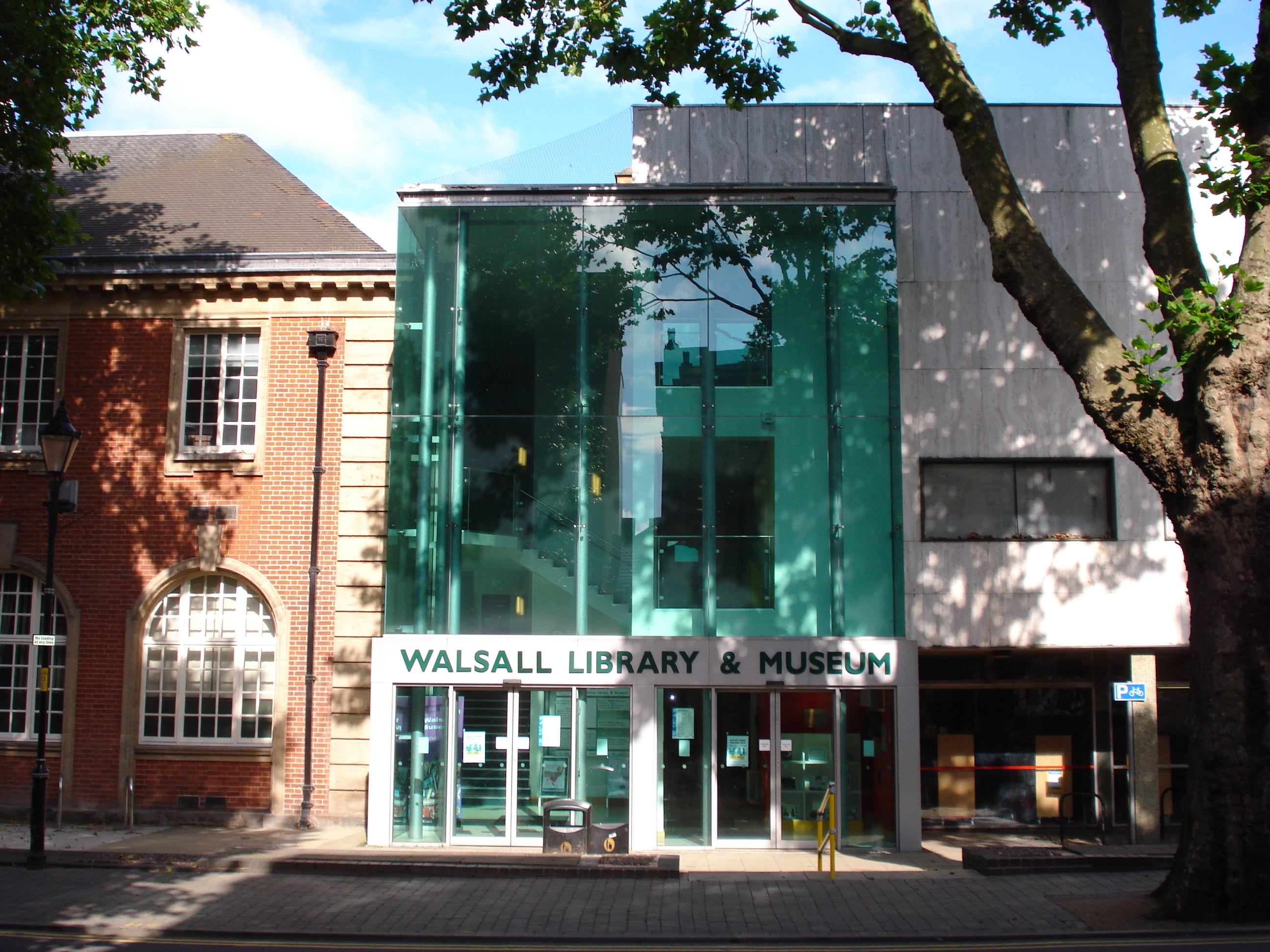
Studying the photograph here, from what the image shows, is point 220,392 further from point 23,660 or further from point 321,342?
point 23,660

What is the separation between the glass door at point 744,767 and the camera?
1473 centimetres

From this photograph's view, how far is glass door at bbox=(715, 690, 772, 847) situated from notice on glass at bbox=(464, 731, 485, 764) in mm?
3339

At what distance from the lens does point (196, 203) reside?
19.3 meters

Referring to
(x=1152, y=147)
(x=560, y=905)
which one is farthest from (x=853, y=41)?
(x=560, y=905)

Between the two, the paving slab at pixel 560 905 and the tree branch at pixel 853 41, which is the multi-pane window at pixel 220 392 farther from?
the tree branch at pixel 853 41

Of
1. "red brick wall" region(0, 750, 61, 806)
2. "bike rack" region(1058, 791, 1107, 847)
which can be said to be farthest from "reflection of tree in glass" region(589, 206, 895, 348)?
"red brick wall" region(0, 750, 61, 806)

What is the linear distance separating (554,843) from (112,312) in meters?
11.3

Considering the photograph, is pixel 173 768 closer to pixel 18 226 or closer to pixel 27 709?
pixel 27 709

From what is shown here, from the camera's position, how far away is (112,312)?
57.3ft

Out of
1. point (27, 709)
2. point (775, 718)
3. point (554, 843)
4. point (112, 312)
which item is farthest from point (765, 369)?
point (27, 709)

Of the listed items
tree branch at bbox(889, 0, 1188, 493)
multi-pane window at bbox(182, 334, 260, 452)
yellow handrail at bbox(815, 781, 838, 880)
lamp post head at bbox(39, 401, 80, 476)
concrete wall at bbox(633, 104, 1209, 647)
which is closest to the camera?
tree branch at bbox(889, 0, 1188, 493)

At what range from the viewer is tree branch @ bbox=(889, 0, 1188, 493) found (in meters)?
10.1

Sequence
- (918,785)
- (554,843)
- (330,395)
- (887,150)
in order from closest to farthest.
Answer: (554,843)
(918,785)
(887,150)
(330,395)

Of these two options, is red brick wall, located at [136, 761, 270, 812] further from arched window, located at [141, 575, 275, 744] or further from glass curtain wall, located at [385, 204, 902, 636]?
glass curtain wall, located at [385, 204, 902, 636]
